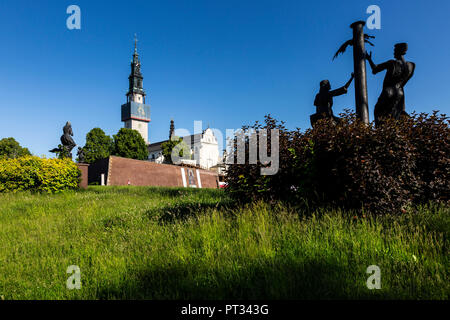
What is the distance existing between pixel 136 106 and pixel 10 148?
62.8 metres

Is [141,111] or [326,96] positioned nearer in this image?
[326,96]

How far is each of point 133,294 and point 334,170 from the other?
143 inches

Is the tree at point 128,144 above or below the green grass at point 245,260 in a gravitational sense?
above

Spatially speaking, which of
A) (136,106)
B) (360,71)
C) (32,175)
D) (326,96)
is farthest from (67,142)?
(136,106)

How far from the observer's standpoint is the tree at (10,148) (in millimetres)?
51156

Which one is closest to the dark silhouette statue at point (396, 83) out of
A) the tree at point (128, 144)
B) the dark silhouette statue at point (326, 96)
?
the dark silhouette statue at point (326, 96)

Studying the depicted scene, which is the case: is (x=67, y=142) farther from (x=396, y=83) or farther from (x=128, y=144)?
(x=128, y=144)

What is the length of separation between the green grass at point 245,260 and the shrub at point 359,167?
45cm

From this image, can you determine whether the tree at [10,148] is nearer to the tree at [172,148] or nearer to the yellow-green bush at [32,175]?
the tree at [172,148]

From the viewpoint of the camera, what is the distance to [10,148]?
171 ft

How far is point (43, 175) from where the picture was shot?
37.7ft
